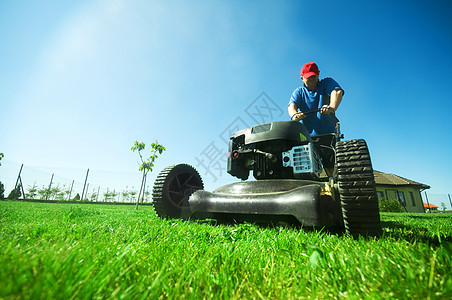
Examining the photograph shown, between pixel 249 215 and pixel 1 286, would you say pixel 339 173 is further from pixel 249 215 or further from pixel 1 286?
pixel 1 286

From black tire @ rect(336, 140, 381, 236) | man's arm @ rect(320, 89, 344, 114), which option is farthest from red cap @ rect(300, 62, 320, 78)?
black tire @ rect(336, 140, 381, 236)

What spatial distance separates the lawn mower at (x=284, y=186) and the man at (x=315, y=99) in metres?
0.34

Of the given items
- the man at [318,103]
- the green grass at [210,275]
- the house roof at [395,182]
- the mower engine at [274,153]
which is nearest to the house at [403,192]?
the house roof at [395,182]

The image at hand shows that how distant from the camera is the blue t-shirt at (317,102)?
3.66 metres

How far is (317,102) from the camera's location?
12.6 feet

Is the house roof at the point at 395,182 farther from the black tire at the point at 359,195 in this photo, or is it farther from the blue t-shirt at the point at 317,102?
the black tire at the point at 359,195

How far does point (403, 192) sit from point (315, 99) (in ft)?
102

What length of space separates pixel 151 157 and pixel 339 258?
1674cm

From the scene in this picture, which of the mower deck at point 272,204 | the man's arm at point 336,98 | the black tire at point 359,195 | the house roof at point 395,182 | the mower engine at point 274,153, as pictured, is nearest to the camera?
the black tire at point 359,195

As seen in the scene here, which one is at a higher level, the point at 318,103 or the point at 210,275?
the point at 318,103

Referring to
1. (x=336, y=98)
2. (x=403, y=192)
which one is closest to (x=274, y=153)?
(x=336, y=98)

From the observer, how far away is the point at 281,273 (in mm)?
1006

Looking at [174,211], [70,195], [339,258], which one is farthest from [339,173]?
[70,195]

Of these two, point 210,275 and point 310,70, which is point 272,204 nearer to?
point 210,275
